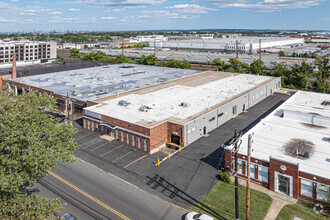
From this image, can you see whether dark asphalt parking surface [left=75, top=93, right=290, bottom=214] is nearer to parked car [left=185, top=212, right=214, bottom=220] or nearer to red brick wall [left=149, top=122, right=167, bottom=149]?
parked car [left=185, top=212, right=214, bottom=220]

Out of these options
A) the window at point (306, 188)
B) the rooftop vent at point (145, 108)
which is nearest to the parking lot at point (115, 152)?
the rooftop vent at point (145, 108)

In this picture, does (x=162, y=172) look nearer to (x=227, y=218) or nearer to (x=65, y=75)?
(x=227, y=218)

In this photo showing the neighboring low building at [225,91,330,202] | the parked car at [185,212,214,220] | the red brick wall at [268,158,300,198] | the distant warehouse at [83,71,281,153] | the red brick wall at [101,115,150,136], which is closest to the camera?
the parked car at [185,212,214,220]

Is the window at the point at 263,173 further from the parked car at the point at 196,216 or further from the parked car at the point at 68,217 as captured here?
the parked car at the point at 68,217

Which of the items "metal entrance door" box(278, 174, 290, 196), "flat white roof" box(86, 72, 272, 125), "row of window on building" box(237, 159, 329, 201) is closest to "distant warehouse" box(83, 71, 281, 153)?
"flat white roof" box(86, 72, 272, 125)

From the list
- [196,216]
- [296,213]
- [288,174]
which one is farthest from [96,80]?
[296,213]

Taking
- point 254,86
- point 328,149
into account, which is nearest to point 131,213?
point 328,149

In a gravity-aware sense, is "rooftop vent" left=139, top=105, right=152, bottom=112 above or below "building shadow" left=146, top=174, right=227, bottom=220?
above
